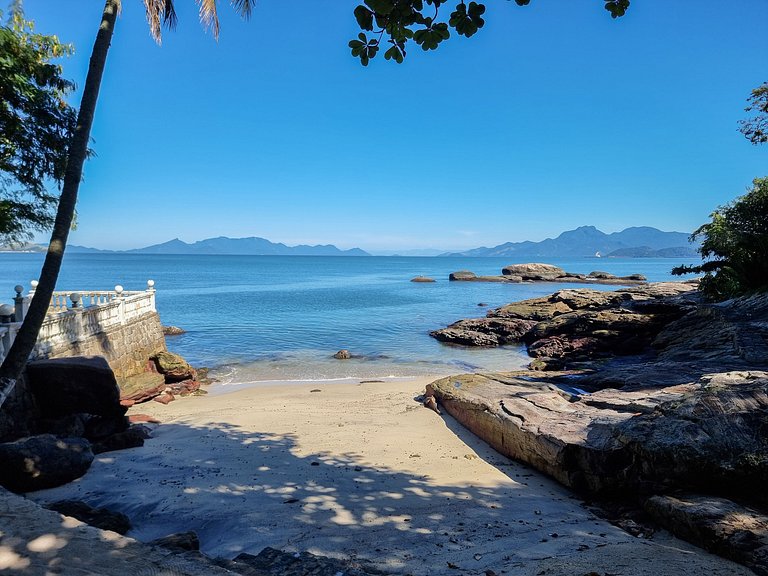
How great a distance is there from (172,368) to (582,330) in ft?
60.1

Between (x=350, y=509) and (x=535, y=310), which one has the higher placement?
(x=350, y=509)

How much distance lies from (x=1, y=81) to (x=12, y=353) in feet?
24.5

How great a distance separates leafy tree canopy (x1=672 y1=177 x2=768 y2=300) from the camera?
45.1 feet

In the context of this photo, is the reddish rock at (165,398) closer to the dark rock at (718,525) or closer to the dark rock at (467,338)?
the dark rock at (718,525)

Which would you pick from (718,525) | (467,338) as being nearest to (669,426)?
(718,525)

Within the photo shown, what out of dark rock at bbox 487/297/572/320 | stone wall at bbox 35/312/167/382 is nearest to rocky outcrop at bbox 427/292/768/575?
stone wall at bbox 35/312/167/382

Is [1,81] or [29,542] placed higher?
[1,81]

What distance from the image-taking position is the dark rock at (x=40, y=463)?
5707 mm

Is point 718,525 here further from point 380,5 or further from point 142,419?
point 142,419

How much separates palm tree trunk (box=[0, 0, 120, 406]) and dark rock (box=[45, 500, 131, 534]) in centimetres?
334

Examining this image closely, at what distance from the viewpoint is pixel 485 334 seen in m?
25.5

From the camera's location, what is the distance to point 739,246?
15.2 meters

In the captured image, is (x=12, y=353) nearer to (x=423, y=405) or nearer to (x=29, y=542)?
(x=29, y=542)

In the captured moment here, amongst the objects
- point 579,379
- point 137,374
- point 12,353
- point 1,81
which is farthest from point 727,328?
point 1,81
